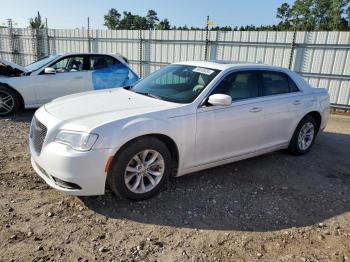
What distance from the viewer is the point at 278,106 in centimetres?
492

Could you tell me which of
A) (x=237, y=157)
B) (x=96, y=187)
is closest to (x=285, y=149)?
(x=237, y=157)

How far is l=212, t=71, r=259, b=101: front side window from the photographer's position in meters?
4.37

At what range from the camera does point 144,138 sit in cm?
362

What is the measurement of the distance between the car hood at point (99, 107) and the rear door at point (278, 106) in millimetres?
1610

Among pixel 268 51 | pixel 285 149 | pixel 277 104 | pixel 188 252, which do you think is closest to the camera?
pixel 188 252

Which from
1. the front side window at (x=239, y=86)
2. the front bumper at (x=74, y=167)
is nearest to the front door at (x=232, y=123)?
the front side window at (x=239, y=86)

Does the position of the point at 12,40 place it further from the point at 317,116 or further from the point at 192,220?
the point at 192,220

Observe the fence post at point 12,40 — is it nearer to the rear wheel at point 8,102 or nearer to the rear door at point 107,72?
the rear door at point 107,72

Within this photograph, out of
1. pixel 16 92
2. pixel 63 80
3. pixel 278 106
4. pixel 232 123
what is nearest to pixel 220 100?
pixel 232 123

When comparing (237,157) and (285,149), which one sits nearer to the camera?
(237,157)

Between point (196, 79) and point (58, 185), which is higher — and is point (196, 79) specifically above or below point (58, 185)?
above

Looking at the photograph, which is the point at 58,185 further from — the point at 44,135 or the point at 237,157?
the point at 237,157

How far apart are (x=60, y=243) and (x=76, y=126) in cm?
115

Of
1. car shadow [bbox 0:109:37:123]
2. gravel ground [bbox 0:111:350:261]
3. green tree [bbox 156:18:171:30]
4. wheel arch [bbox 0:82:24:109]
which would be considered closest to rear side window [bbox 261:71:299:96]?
gravel ground [bbox 0:111:350:261]
